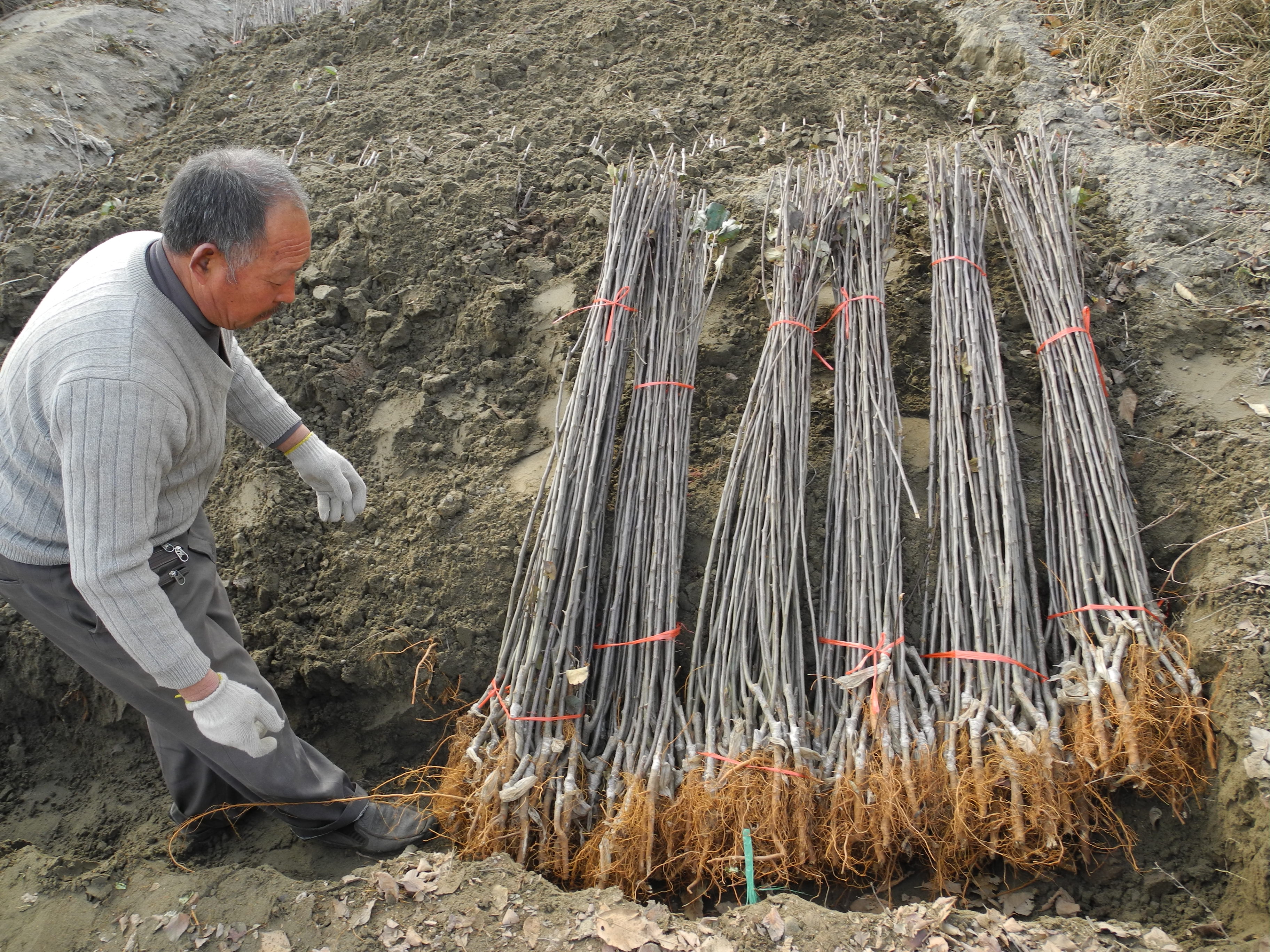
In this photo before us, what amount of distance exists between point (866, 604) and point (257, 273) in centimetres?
202

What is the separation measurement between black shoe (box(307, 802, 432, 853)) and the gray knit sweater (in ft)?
2.96

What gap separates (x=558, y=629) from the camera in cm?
269

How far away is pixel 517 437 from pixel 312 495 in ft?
2.96

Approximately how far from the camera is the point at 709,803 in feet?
7.58

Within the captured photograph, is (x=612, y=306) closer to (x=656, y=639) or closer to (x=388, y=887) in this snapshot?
(x=656, y=639)

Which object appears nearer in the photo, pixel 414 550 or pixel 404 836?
pixel 404 836

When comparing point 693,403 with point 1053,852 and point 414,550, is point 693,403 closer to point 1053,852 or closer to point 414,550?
point 414,550

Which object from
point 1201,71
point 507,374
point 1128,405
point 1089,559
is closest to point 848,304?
point 1128,405

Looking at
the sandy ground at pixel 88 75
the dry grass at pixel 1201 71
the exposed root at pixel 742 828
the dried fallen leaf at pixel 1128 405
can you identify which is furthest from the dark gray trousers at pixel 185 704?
the dry grass at pixel 1201 71

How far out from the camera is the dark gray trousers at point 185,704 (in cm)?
220

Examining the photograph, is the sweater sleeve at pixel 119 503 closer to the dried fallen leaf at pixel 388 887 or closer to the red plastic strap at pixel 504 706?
the dried fallen leaf at pixel 388 887

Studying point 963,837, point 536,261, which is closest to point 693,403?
point 536,261

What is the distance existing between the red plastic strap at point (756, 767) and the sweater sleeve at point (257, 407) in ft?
5.62

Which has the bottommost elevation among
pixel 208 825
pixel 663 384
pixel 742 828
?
pixel 208 825
